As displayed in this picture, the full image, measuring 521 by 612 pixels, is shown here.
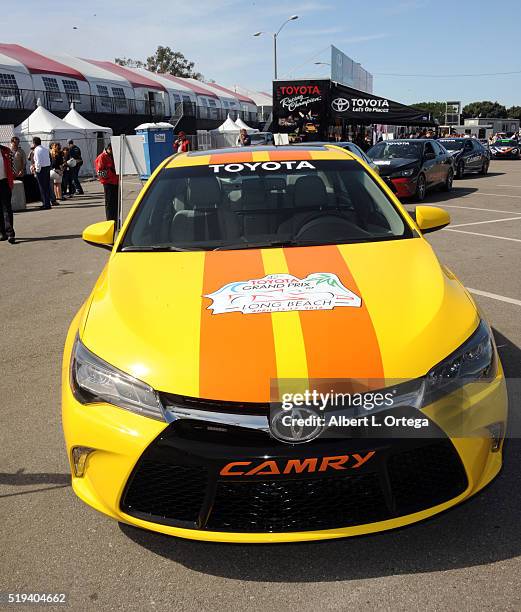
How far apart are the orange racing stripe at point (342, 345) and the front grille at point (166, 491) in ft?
1.80

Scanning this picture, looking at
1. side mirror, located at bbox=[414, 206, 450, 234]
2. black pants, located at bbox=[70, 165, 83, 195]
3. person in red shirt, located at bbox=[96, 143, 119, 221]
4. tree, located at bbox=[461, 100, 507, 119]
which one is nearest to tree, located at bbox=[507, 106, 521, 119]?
tree, located at bbox=[461, 100, 507, 119]

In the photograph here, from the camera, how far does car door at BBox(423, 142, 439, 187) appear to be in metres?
15.1

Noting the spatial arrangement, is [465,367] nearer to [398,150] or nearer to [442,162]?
[398,150]

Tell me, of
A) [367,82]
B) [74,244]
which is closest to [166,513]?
[74,244]

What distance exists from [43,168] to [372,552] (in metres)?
15.1

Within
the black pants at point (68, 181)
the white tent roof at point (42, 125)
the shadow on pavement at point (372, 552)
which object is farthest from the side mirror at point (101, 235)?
the white tent roof at point (42, 125)

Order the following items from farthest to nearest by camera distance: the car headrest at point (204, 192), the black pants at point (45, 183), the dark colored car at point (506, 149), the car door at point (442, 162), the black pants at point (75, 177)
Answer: the dark colored car at point (506, 149), the black pants at point (75, 177), the car door at point (442, 162), the black pants at point (45, 183), the car headrest at point (204, 192)

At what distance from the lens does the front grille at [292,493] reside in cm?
222

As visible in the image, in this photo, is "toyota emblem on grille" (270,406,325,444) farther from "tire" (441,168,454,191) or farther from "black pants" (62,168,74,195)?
"black pants" (62,168,74,195)

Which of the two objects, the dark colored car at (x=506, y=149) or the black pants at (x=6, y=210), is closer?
the black pants at (x=6, y=210)

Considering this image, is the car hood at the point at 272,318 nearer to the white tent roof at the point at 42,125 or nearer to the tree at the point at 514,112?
the white tent roof at the point at 42,125

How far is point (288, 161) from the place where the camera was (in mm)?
4289

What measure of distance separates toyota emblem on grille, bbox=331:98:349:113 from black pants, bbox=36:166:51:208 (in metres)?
11.1

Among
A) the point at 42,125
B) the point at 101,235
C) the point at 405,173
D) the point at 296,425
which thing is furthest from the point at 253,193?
the point at 42,125
